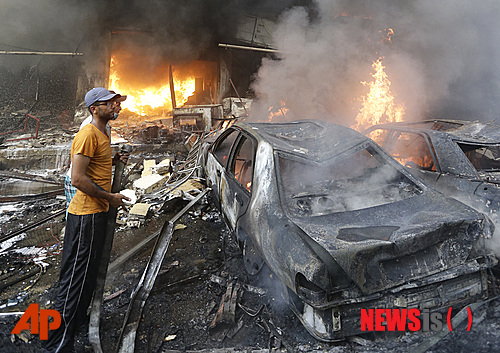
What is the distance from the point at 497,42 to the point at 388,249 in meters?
12.9

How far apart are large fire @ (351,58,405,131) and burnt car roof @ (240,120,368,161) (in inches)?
268

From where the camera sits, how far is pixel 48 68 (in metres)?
12.5

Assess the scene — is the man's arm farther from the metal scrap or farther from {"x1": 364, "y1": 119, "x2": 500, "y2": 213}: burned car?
{"x1": 364, "y1": 119, "x2": 500, "y2": 213}: burned car

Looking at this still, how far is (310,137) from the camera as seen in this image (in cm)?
370

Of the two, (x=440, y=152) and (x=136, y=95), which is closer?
(x=440, y=152)

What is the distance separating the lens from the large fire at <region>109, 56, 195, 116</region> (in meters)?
15.2

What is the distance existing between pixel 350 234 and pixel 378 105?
29.6 feet

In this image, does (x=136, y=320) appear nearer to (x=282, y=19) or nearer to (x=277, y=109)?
(x=277, y=109)

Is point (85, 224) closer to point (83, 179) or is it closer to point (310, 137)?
point (83, 179)

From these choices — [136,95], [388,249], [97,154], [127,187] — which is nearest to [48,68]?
[136,95]

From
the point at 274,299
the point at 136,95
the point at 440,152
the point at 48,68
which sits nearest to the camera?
the point at 274,299

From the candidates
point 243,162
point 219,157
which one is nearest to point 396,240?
point 243,162

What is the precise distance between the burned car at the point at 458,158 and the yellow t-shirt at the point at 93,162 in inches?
153

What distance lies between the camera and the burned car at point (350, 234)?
211cm
